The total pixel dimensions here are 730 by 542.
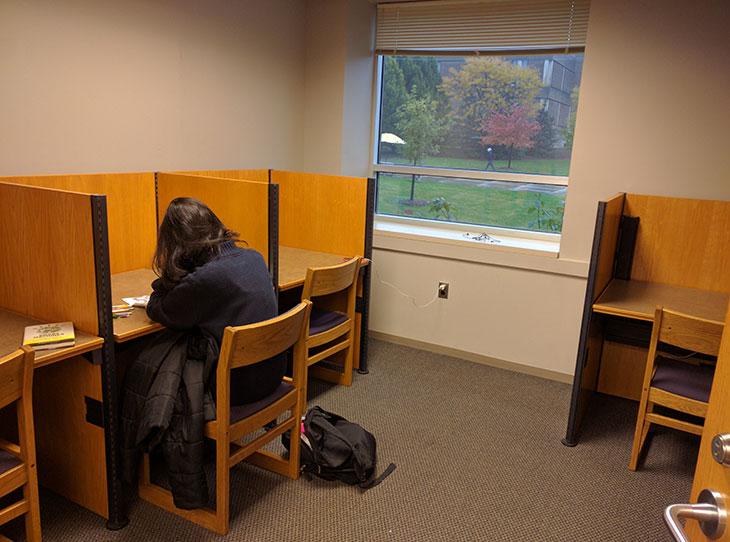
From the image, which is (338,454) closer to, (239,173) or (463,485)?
(463,485)

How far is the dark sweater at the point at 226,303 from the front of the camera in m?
1.89

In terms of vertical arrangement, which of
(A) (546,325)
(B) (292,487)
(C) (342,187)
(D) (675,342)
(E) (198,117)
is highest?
(E) (198,117)

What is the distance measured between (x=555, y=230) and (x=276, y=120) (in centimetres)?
197

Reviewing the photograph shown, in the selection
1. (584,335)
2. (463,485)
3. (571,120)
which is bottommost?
(463,485)

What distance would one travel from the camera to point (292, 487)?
7.41 ft

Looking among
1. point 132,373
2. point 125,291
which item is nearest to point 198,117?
point 125,291

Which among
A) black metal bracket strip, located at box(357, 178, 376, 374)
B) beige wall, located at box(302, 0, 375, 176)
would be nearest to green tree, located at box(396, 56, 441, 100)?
beige wall, located at box(302, 0, 375, 176)

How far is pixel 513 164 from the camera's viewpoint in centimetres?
373

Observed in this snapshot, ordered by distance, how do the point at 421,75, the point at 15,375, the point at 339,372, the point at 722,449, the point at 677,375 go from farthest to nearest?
the point at 421,75 → the point at 339,372 → the point at 677,375 → the point at 15,375 → the point at 722,449

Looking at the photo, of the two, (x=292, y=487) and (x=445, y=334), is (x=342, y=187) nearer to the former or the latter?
(x=445, y=334)

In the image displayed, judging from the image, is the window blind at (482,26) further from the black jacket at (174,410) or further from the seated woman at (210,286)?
the black jacket at (174,410)

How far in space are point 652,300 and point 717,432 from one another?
202 cm

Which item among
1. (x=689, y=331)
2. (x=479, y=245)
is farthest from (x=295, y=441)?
(x=479, y=245)

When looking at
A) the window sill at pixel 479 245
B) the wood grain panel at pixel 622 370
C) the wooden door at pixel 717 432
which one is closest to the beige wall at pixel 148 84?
the window sill at pixel 479 245
